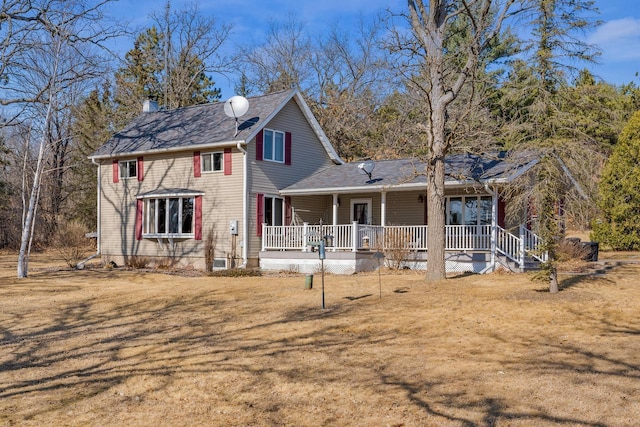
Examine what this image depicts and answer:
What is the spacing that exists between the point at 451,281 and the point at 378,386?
899cm

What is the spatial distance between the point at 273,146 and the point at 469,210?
741 cm

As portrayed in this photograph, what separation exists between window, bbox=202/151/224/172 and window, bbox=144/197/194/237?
1.28 metres

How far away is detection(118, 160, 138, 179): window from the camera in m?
24.6

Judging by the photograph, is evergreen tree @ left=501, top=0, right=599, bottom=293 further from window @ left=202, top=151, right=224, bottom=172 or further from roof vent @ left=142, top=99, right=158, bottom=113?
roof vent @ left=142, top=99, right=158, bottom=113

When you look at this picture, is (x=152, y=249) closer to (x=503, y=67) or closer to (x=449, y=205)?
(x=449, y=205)

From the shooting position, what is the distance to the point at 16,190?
37094 mm

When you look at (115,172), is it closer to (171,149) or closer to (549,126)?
(171,149)

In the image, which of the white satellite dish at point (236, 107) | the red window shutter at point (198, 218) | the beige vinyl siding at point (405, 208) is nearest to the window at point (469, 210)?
A: the beige vinyl siding at point (405, 208)

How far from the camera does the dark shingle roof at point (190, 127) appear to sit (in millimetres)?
22016

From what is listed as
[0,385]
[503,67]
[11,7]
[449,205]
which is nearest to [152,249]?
[11,7]

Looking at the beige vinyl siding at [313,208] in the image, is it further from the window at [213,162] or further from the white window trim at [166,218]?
the white window trim at [166,218]

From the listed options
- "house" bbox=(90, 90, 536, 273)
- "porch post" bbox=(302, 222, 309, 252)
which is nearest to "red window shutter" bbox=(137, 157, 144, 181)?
"house" bbox=(90, 90, 536, 273)

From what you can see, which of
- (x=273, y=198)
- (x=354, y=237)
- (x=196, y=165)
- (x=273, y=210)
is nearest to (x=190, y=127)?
(x=196, y=165)

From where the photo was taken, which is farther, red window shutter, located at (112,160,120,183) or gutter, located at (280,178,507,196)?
red window shutter, located at (112,160,120,183)
